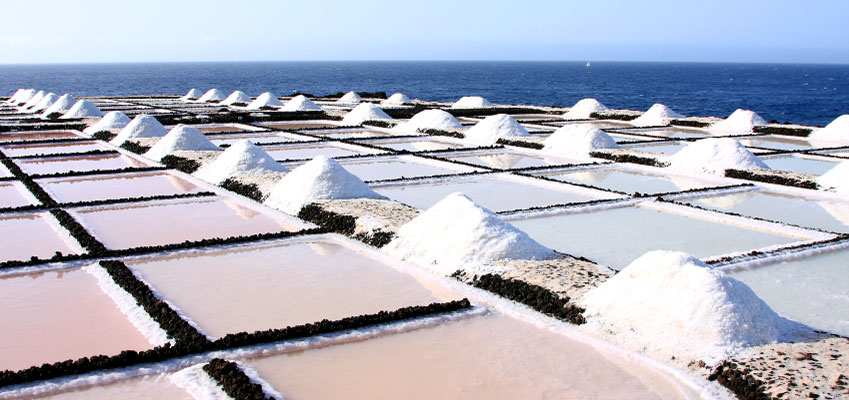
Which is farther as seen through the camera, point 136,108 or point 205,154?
point 136,108

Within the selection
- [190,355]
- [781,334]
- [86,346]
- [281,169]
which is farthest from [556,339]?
[281,169]

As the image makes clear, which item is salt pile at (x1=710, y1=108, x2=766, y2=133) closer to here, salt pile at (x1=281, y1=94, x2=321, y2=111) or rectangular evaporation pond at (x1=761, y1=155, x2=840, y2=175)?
rectangular evaporation pond at (x1=761, y1=155, x2=840, y2=175)

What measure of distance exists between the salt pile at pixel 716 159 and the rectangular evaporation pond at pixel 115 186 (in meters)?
7.59

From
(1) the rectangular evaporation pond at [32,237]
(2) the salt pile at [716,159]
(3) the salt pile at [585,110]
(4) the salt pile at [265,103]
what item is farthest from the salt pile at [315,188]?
(4) the salt pile at [265,103]

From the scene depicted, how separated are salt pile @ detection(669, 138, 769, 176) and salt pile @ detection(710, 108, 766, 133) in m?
7.91

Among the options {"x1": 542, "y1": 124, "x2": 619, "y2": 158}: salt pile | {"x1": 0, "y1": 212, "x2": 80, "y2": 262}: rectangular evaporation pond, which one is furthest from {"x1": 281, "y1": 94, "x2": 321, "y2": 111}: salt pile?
{"x1": 0, "y1": 212, "x2": 80, "y2": 262}: rectangular evaporation pond

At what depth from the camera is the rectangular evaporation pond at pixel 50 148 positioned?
14047mm

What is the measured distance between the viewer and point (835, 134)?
1777cm

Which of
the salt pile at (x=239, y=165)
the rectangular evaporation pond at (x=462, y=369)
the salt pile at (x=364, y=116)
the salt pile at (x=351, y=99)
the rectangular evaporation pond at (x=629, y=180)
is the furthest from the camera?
the salt pile at (x=351, y=99)

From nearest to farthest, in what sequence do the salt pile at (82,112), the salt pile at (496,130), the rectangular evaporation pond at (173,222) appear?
the rectangular evaporation pond at (173,222)
the salt pile at (496,130)
the salt pile at (82,112)

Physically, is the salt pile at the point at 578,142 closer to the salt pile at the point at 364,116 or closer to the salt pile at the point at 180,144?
the salt pile at the point at 180,144

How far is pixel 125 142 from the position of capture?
49.0ft

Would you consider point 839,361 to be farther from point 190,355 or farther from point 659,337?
point 190,355

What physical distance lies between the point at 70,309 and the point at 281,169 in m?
5.71
